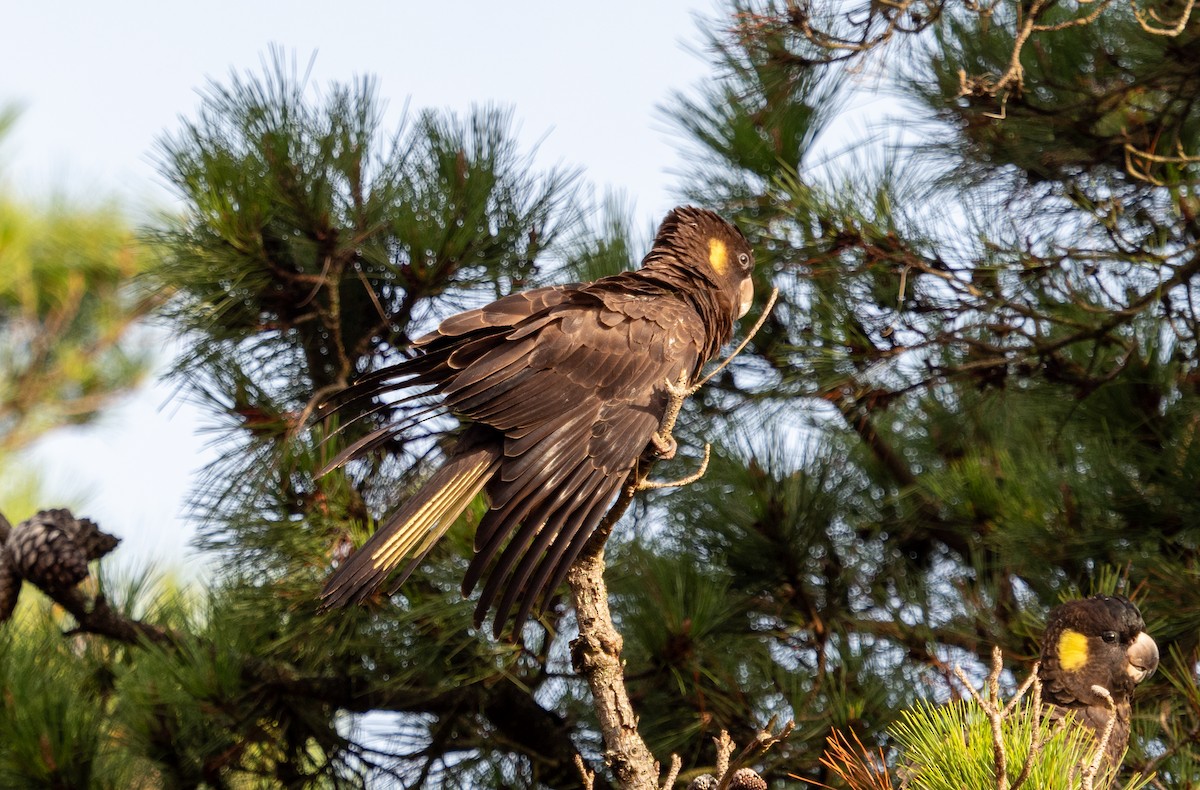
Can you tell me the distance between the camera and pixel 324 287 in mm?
2906

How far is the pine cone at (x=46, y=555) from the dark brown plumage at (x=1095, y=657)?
6.46 feet

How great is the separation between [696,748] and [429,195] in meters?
1.37

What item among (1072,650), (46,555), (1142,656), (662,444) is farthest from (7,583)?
(1142,656)

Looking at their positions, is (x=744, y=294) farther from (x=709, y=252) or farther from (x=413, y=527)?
(x=413, y=527)

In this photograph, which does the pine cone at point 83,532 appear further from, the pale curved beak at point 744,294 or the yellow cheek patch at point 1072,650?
the yellow cheek patch at point 1072,650

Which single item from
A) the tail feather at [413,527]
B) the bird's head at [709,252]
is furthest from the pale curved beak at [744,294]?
the tail feather at [413,527]

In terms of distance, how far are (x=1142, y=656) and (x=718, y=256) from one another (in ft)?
3.66

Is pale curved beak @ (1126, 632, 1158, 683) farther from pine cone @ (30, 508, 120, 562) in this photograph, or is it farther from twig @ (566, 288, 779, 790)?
pine cone @ (30, 508, 120, 562)

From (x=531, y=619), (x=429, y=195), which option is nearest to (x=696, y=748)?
(x=531, y=619)

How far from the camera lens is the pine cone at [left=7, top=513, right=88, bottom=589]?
2611 mm

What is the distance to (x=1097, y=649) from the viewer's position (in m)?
2.33

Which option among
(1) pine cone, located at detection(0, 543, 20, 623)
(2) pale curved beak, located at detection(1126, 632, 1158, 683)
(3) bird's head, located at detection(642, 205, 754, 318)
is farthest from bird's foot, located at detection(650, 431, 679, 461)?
(1) pine cone, located at detection(0, 543, 20, 623)

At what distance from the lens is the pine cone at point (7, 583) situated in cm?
268

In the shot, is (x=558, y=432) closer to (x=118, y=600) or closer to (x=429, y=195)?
(x=429, y=195)
